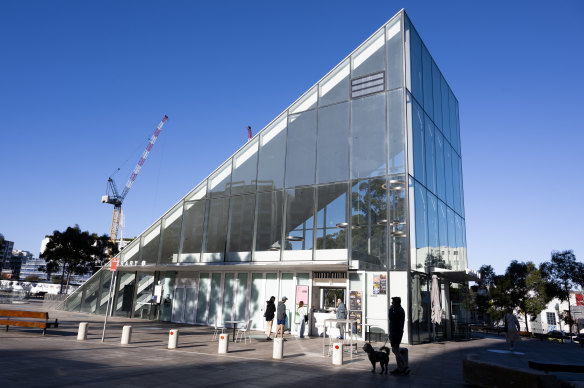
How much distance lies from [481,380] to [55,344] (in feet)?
41.7

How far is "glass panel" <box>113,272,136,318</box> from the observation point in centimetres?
2652

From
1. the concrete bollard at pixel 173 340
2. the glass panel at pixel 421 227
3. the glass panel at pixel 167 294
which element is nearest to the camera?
the concrete bollard at pixel 173 340

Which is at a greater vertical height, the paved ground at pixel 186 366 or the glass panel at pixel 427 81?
the glass panel at pixel 427 81

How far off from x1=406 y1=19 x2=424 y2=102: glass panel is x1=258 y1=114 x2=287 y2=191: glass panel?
24.2 ft

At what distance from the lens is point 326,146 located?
2044cm

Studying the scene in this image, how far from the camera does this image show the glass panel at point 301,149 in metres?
20.6

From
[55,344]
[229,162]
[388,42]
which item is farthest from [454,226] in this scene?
[55,344]

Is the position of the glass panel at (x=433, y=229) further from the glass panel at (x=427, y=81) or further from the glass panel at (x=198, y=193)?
the glass panel at (x=198, y=193)

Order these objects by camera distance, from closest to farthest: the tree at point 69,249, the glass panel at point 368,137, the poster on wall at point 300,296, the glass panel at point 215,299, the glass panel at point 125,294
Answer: the glass panel at point 368,137, the poster on wall at point 300,296, the glass panel at point 215,299, the glass panel at point 125,294, the tree at point 69,249

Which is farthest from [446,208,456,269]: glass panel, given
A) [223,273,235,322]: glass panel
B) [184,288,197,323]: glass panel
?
[184,288,197,323]: glass panel

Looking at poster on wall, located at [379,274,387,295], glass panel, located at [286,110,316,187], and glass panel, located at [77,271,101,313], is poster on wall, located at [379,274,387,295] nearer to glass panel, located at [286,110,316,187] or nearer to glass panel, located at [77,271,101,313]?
glass panel, located at [286,110,316,187]

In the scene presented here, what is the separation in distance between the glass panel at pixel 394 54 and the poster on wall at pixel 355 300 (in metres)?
10.4

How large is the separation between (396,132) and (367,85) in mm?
3343

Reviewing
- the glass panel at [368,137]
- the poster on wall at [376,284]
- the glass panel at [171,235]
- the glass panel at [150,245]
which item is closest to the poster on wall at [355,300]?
the poster on wall at [376,284]
